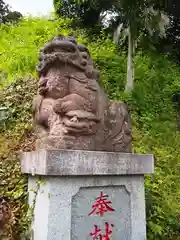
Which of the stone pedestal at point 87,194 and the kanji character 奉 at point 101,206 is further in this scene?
the kanji character 奉 at point 101,206

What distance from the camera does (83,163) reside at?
2828 mm

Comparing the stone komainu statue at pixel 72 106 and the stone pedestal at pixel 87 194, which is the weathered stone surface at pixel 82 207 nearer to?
the stone pedestal at pixel 87 194

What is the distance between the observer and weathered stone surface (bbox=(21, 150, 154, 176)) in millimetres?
2686

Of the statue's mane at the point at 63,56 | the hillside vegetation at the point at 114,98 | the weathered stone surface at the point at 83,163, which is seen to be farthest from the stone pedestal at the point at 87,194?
the statue's mane at the point at 63,56

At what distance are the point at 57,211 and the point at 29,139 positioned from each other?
71.1 inches

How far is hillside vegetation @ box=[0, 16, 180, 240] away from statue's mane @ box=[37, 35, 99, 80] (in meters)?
1.20

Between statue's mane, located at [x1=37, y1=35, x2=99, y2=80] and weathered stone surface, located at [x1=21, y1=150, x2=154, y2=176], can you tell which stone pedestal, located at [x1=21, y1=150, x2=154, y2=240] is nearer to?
weathered stone surface, located at [x1=21, y1=150, x2=154, y2=176]

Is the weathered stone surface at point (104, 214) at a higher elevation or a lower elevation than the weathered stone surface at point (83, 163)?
lower

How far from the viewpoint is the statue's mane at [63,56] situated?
10.0ft

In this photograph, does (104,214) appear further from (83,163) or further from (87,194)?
(83,163)

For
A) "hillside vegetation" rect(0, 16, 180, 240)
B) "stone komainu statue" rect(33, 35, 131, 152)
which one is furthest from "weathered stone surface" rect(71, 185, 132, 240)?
"hillside vegetation" rect(0, 16, 180, 240)

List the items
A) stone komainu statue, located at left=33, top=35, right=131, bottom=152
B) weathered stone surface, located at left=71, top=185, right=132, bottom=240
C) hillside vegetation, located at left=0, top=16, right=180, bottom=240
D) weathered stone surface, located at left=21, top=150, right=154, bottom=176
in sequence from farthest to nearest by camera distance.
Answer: hillside vegetation, located at left=0, top=16, right=180, bottom=240, stone komainu statue, located at left=33, top=35, right=131, bottom=152, weathered stone surface, located at left=71, top=185, right=132, bottom=240, weathered stone surface, located at left=21, top=150, right=154, bottom=176

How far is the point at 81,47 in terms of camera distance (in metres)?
3.23

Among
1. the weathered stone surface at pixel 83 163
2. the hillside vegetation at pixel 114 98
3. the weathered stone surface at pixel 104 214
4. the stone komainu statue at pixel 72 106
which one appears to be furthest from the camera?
the hillside vegetation at pixel 114 98
